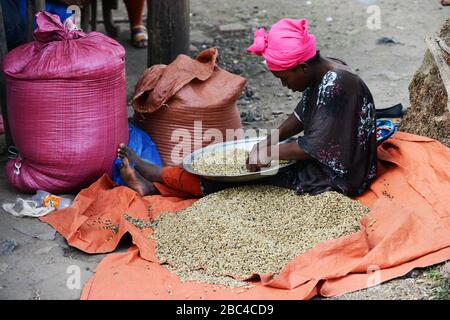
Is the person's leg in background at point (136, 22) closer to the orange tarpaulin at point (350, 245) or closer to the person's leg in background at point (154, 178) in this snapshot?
the person's leg in background at point (154, 178)

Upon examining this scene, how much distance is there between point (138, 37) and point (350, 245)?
4.33 m

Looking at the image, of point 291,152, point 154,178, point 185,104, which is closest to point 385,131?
point 291,152

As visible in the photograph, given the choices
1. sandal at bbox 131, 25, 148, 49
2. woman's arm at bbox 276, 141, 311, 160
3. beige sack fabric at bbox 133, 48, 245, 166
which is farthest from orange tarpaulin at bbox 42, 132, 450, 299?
sandal at bbox 131, 25, 148, 49

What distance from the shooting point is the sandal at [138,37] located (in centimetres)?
717

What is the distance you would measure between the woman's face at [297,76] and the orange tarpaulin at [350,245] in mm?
670

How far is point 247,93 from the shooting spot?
6160 millimetres

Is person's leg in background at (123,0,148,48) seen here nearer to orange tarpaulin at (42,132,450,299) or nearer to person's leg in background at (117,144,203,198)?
person's leg in background at (117,144,203,198)

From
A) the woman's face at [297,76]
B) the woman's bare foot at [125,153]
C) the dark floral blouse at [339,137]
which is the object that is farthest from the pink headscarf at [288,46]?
the woman's bare foot at [125,153]

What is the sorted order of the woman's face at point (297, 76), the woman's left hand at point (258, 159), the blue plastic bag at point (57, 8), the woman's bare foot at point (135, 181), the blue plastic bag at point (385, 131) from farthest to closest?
the blue plastic bag at point (57, 8), the woman's bare foot at point (135, 181), the blue plastic bag at point (385, 131), the woman's left hand at point (258, 159), the woman's face at point (297, 76)

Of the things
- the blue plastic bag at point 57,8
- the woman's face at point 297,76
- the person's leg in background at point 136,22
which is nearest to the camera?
the woman's face at point 297,76

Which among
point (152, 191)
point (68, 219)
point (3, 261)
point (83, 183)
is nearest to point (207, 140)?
point (152, 191)

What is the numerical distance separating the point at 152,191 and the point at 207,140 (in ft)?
1.86

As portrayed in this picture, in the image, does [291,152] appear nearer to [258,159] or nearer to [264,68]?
[258,159]

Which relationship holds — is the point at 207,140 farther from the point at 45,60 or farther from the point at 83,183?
the point at 45,60
